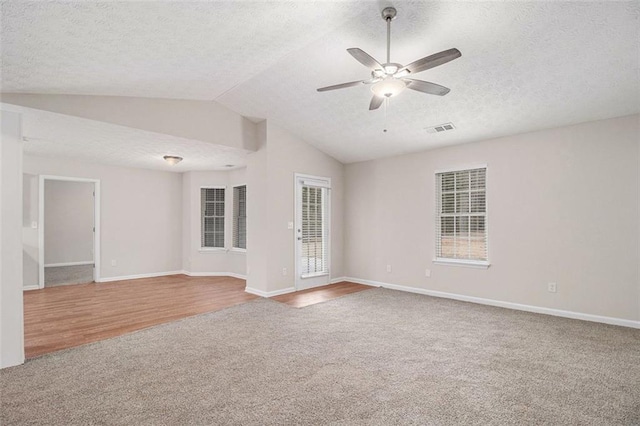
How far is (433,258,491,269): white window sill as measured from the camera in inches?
199

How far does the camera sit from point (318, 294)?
18.7 ft

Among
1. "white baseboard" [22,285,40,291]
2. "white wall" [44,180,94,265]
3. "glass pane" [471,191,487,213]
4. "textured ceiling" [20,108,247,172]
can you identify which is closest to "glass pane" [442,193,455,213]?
"glass pane" [471,191,487,213]

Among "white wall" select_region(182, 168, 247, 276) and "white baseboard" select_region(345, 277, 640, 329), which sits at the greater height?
"white wall" select_region(182, 168, 247, 276)

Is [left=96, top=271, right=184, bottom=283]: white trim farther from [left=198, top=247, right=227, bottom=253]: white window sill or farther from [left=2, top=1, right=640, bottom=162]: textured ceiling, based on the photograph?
[left=2, top=1, right=640, bottom=162]: textured ceiling

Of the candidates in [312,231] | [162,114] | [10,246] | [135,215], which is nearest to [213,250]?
[135,215]

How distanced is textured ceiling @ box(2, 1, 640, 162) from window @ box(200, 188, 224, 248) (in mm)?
3479

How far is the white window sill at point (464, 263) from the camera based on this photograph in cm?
506

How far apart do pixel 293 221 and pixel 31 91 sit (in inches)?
151

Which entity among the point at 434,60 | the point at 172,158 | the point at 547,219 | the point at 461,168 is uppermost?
the point at 434,60

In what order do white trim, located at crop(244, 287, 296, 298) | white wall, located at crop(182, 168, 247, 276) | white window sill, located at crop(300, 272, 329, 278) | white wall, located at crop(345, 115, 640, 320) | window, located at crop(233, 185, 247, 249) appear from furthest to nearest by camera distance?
white wall, located at crop(182, 168, 247, 276), window, located at crop(233, 185, 247, 249), white window sill, located at crop(300, 272, 329, 278), white trim, located at crop(244, 287, 296, 298), white wall, located at crop(345, 115, 640, 320)

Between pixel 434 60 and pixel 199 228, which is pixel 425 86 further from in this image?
pixel 199 228

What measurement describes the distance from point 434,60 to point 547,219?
330 cm

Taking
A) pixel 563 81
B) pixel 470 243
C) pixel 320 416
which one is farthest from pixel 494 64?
pixel 320 416

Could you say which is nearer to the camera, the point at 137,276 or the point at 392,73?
the point at 392,73
